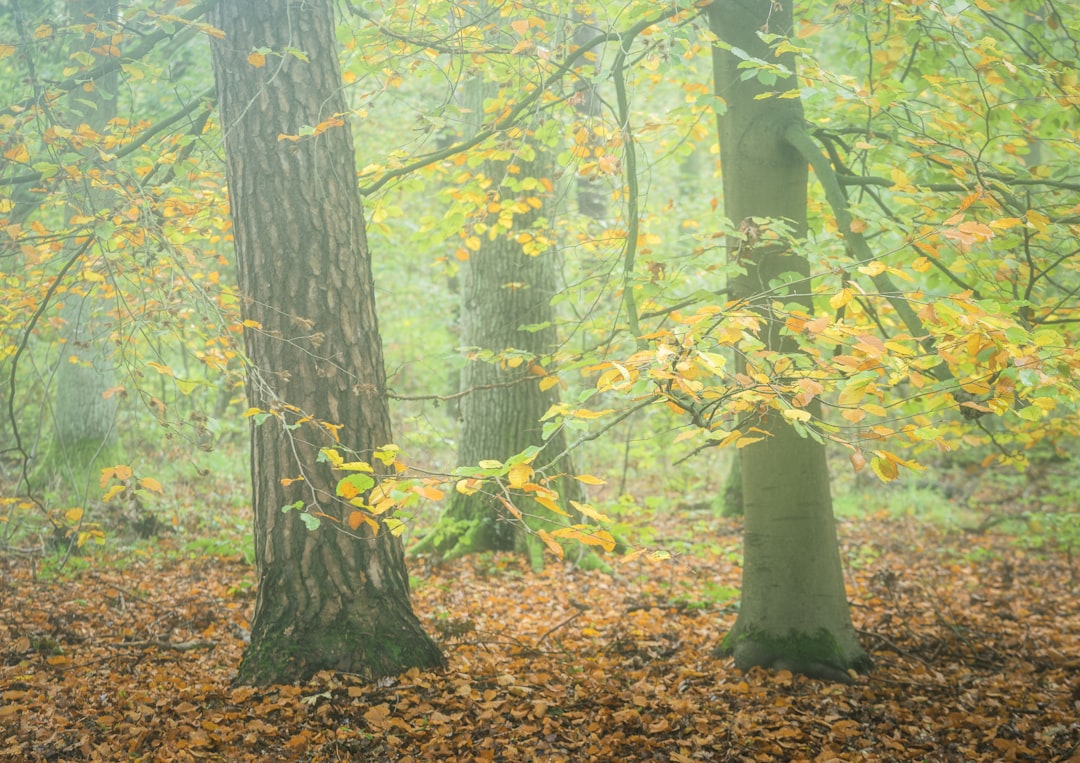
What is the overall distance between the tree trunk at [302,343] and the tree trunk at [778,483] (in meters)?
2.04

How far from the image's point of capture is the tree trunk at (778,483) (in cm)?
443

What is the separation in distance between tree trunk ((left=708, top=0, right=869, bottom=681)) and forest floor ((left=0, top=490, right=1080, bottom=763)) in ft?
0.74

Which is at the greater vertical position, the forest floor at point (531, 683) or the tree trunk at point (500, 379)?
the tree trunk at point (500, 379)

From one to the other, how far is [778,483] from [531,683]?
1801 mm

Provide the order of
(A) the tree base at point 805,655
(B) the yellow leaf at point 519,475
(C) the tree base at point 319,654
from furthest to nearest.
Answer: (A) the tree base at point 805,655, (C) the tree base at point 319,654, (B) the yellow leaf at point 519,475

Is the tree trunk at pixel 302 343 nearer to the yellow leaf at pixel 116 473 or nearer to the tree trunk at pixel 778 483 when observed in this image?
the yellow leaf at pixel 116 473

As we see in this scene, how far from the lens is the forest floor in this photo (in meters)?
3.46

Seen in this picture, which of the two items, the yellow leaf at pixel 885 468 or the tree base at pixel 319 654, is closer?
the yellow leaf at pixel 885 468

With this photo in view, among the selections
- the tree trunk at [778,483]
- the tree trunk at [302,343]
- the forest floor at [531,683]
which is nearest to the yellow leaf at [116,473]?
the tree trunk at [302,343]

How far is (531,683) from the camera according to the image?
4.23 metres

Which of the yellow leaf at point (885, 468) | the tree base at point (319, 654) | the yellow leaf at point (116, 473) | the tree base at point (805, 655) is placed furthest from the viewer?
the tree base at point (805, 655)

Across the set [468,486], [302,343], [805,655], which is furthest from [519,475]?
[805,655]

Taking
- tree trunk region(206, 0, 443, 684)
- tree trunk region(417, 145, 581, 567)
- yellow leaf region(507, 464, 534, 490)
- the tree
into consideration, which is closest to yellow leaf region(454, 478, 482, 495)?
yellow leaf region(507, 464, 534, 490)

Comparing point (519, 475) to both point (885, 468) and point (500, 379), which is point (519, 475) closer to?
point (885, 468)
